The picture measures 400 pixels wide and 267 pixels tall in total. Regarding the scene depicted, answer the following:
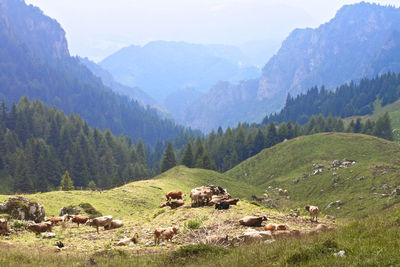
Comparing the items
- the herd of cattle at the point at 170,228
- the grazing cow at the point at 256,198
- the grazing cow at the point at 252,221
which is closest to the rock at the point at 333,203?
the grazing cow at the point at 256,198

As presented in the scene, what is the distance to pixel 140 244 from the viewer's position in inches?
749

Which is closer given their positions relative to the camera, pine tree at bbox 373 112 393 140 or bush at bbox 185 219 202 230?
bush at bbox 185 219 202 230

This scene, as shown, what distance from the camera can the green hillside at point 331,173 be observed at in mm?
48969

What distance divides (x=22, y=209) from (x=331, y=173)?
194 feet

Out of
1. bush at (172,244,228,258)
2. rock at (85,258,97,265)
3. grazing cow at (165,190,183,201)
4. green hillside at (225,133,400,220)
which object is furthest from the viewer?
green hillside at (225,133,400,220)

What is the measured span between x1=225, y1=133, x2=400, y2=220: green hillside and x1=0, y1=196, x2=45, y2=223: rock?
3772cm

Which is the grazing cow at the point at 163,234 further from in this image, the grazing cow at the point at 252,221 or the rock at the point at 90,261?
the rock at the point at 90,261

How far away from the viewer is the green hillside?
1928 inches

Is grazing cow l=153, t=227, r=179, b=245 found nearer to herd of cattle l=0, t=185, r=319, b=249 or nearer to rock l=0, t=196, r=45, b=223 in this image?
herd of cattle l=0, t=185, r=319, b=249

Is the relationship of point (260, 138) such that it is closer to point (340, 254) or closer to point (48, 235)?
point (48, 235)

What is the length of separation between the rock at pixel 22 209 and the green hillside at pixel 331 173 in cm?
3772

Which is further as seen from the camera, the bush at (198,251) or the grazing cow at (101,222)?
the grazing cow at (101,222)

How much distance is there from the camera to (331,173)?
219ft

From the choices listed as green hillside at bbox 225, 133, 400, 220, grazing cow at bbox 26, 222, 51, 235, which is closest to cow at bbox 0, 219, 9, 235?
grazing cow at bbox 26, 222, 51, 235
